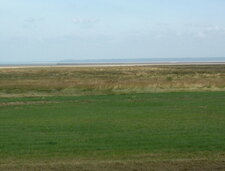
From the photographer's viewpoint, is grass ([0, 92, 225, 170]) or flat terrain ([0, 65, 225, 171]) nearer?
flat terrain ([0, 65, 225, 171])

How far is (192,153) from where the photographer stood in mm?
11320

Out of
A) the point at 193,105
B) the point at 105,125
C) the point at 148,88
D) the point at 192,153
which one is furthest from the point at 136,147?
the point at 148,88

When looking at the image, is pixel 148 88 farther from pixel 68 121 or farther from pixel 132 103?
pixel 68 121

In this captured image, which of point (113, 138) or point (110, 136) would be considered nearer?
point (113, 138)

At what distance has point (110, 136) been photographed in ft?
45.3

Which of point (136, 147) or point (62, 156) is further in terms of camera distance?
point (136, 147)

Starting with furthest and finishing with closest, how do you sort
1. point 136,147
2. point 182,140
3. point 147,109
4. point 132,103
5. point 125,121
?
point 132,103
point 147,109
point 125,121
point 182,140
point 136,147

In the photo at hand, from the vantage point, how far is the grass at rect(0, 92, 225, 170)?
35.8 ft

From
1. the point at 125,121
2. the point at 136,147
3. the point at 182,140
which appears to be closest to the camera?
the point at 136,147

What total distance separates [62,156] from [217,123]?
285 inches

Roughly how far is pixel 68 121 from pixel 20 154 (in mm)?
6495

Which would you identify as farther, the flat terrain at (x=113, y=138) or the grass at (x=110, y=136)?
the grass at (x=110, y=136)

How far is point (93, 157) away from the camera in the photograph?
10930 mm

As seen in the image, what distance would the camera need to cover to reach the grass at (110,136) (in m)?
10.9
